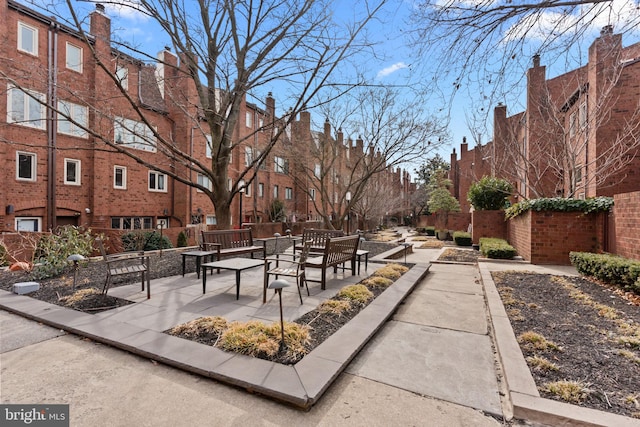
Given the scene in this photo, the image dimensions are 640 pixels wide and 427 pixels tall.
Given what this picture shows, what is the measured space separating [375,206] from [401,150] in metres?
10.4

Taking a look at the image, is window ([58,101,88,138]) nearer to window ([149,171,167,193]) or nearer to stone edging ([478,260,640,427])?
window ([149,171,167,193])

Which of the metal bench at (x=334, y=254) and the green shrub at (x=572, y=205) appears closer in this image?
the metal bench at (x=334, y=254)

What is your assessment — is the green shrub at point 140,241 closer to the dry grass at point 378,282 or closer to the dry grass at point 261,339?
the dry grass at point 378,282

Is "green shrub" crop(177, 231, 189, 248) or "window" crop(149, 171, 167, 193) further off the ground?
"window" crop(149, 171, 167, 193)

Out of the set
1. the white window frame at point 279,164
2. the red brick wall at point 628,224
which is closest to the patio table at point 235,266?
the red brick wall at point 628,224

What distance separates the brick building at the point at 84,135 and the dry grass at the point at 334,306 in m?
5.63

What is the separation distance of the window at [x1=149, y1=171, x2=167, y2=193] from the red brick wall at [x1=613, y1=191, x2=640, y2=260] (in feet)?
65.0

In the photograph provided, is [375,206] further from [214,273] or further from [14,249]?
[14,249]

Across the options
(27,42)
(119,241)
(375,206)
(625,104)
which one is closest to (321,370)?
(119,241)

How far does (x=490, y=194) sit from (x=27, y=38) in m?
21.9

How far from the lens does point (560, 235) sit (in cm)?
956

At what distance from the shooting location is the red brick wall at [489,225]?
1533 centimetres

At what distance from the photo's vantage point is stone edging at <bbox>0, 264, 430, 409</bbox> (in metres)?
2.73

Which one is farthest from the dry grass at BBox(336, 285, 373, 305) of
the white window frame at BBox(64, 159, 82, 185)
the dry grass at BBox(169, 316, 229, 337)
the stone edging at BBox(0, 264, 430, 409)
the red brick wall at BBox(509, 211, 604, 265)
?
the white window frame at BBox(64, 159, 82, 185)
